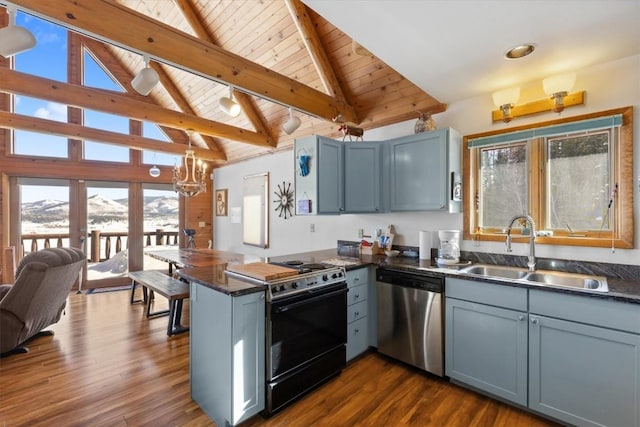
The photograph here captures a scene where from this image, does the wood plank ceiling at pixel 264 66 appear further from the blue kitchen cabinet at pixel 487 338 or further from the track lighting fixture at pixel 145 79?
the blue kitchen cabinet at pixel 487 338

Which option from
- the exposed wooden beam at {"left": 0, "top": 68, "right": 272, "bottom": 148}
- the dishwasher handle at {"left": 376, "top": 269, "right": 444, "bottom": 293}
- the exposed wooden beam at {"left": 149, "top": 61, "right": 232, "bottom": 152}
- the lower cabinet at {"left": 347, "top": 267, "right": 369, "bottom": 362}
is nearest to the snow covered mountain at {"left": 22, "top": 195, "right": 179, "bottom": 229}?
the exposed wooden beam at {"left": 149, "top": 61, "right": 232, "bottom": 152}

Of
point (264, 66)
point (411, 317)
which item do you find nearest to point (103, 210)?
point (264, 66)

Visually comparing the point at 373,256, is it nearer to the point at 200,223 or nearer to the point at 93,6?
the point at 93,6

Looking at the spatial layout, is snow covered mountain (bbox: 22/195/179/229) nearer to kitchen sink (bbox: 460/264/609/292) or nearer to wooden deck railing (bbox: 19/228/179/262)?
wooden deck railing (bbox: 19/228/179/262)

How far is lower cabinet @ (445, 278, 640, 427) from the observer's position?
1.65 meters

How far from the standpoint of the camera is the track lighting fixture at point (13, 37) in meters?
1.67

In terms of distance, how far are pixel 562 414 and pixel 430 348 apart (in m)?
0.85

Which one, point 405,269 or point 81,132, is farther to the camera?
point 81,132

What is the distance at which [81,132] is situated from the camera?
4.41m

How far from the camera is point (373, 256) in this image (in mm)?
3193

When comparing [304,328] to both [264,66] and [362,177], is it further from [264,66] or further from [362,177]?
[264,66]

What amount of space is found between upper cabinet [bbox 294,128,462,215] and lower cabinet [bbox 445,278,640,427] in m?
0.92

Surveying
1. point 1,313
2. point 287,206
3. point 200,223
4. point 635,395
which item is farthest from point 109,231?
point 635,395

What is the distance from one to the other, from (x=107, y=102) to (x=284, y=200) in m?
2.57
